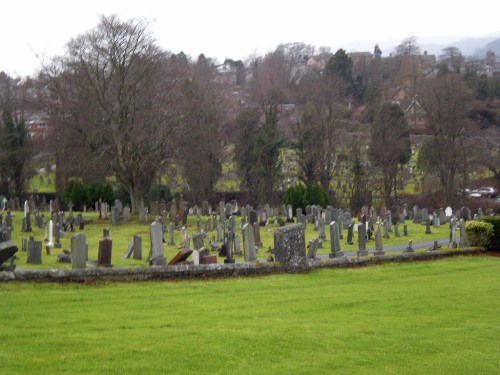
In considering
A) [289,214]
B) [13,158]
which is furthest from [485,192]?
[13,158]

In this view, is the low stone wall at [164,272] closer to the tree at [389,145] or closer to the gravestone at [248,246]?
the gravestone at [248,246]

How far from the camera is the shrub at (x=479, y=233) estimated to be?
78.0 feet

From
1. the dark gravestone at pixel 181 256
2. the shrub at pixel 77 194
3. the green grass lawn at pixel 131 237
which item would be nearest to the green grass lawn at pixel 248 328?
the dark gravestone at pixel 181 256

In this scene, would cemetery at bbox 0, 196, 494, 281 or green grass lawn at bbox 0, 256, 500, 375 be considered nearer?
green grass lawn at bbox 0, 256, 500, 375

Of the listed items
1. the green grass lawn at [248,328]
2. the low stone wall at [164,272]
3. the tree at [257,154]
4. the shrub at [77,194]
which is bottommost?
the green grass lawn at [248,328]

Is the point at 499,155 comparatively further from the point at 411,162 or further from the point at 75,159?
the point at 75,159

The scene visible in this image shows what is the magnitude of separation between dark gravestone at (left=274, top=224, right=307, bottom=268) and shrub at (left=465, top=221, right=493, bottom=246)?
9.34m

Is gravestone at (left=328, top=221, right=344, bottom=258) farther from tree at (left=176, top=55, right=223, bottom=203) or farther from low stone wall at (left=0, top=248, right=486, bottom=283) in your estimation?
tree at (left=176, top=55, right=223, bottom=203)

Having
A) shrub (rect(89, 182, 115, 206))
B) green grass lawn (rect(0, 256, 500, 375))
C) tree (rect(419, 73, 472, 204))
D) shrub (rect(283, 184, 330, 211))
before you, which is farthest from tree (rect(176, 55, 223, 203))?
green grass lawn (rect(0, 256, 500, 375))

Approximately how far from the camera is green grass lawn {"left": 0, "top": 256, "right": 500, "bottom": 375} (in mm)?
8625

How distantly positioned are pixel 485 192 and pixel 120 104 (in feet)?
107

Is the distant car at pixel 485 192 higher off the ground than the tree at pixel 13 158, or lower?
lower

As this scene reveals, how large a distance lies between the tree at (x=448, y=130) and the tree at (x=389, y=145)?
2.74m

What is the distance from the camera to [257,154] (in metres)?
53.2
